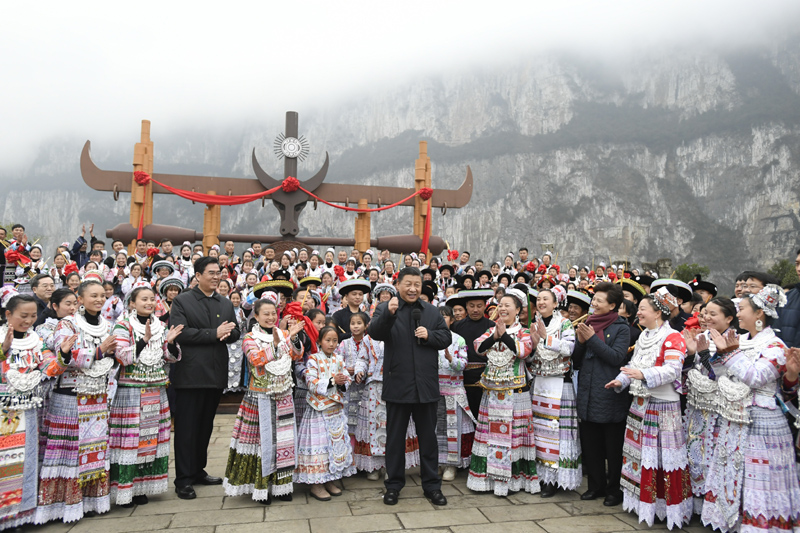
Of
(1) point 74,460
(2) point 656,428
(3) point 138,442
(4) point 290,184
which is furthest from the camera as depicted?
(4) point 290,184

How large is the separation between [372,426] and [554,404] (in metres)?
1.70

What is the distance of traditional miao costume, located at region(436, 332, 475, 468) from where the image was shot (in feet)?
16.3

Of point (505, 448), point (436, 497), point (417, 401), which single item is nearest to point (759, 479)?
point (505, 448)

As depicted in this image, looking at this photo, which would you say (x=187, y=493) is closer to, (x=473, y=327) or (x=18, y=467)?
(x=18, y=467)

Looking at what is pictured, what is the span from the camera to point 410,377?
4246 millimetres

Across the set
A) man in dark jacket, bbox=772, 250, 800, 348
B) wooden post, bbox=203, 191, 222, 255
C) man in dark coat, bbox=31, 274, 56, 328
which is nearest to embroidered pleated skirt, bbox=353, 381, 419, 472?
man in dark jacket, bbox=772, 250, 800, 348

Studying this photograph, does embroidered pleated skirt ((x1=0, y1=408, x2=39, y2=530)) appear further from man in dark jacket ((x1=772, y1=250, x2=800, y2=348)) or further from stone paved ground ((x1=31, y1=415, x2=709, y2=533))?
man in dark jacket ((x1=772, y1=250, x2=800, y2=348))

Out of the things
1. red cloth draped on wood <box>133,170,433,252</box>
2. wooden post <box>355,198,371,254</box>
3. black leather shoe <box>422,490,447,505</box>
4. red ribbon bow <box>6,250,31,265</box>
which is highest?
red cloth draped on wood <box>133,170,433,252</box>

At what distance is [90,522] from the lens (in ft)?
12.3

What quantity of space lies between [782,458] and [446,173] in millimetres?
66078

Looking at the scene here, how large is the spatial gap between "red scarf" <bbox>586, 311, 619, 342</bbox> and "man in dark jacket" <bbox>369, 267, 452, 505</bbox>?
4.28 ft

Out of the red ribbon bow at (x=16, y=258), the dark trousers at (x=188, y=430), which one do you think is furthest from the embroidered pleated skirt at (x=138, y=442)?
the red ribbon bow at (x=16, y=258)

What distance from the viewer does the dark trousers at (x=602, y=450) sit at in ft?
14.0

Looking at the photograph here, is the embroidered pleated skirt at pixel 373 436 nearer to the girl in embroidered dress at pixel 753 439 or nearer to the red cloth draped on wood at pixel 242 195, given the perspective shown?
the girl in embroidered dress at pixel 753 439
